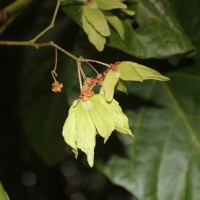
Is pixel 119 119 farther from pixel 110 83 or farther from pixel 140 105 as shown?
pixel 140 105

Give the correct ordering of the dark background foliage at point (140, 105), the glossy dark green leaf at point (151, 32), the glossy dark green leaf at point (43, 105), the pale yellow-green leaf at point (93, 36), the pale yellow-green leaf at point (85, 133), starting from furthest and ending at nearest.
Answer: the glossy dark green leaf at point (43, 105) < the dark background foliage at point (140, 105) < the glossy dark green leaf at point (151, 32) < the pale yellow-green leaf at point (93, 36) < the pale yellow-green leaf at point (85, 133)

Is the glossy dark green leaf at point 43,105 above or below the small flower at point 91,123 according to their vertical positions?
below

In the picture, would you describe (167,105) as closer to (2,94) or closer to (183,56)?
(183,56)

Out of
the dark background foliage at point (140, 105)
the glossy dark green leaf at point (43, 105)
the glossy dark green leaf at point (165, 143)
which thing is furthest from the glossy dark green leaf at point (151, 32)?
the glossy dark green leaf at point (43, 105)

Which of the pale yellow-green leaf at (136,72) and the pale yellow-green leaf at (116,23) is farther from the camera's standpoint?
the pale yellow-green leaf at (116,23)

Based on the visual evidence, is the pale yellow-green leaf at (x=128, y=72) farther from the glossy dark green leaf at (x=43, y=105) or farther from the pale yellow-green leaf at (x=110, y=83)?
the glossy dark green leaf at (x=43, y=105)

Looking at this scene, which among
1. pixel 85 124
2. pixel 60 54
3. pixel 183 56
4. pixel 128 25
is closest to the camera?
pixel 85 124

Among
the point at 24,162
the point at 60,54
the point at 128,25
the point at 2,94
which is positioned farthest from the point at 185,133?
the point at 24,162
